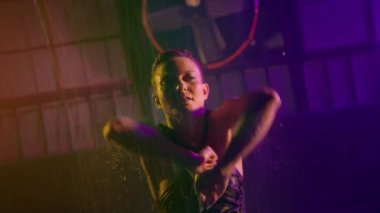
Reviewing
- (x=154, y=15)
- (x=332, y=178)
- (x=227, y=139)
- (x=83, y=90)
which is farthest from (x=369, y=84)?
(x=83, y=90)

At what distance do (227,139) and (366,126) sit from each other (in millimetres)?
2573

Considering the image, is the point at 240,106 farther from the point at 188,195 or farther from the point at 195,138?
the point at 188,195

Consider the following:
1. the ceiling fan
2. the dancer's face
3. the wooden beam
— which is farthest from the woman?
the wooden beam

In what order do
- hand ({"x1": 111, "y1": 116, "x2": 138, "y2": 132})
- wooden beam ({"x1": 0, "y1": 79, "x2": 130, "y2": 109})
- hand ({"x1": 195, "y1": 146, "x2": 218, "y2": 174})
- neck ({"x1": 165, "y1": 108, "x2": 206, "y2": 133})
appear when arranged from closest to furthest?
hand ({"x1": 111, "y1": 116, "x2": 138, "y2": 132}) < hand ({"x1": 195, "y1": 146, "x2": 218, "y2": 174}) < neck ({"x1": 165, "y1": 108, "x2": 206, "y2": 133}) < wooden beam ({"x1": 0, "y1": 79, "x2": 130, "y2": 109})

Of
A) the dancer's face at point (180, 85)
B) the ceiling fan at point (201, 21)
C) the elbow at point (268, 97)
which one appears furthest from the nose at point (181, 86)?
the ceiling fan at point (201, 21)

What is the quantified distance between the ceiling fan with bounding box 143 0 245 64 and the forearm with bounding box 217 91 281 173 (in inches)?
75.6

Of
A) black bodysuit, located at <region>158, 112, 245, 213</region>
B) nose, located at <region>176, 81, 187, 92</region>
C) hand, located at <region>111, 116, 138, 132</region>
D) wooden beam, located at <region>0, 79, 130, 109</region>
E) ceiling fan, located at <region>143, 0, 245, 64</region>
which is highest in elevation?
ceiling fan, located at <region>143, 0, 245, 64</region>

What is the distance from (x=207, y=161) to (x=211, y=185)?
127mm

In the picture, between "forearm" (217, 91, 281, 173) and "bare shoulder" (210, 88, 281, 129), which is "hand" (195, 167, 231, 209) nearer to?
"forearm" (217, 91, 281, 173)

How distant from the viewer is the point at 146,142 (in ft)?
6.54

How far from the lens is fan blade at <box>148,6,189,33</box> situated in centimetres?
383

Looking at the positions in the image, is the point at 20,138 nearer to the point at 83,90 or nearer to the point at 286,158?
the point at 83,90

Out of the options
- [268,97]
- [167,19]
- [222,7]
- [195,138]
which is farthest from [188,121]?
[222,7]

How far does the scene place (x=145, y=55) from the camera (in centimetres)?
388
